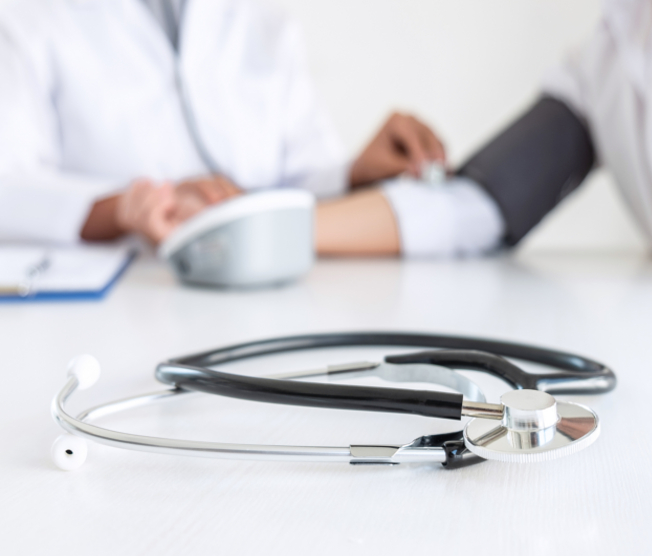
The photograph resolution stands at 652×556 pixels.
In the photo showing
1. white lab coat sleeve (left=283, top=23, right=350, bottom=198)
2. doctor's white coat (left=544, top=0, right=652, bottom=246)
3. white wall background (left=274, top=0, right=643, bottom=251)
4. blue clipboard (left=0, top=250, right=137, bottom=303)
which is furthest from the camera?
white wall background (left=274, top=0, right=643, bottom=251)

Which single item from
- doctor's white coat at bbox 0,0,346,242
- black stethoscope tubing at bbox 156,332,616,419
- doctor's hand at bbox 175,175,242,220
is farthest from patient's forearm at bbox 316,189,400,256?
black stethoscope tubing at bbox 156,332,616,419

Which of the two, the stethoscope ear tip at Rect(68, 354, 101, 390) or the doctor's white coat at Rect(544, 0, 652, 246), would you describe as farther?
the doctor's white coat at Rect(544, 0, 652, 246)

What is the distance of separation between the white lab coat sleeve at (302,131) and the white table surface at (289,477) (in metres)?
0.74

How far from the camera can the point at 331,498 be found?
0.19m

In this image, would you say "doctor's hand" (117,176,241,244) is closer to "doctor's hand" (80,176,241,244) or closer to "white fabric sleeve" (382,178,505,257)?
"doctor's hand" (80,176,241,244)

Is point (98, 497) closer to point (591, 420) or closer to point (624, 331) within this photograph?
point (591, 420)

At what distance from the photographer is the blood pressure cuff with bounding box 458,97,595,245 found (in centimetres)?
Result: 75

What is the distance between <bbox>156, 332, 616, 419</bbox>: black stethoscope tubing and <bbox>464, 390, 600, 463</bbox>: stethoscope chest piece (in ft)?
0.04

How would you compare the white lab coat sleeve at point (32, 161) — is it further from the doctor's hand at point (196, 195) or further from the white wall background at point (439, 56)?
the white wall background at point (439, 56)

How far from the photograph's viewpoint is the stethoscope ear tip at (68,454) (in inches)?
8.1

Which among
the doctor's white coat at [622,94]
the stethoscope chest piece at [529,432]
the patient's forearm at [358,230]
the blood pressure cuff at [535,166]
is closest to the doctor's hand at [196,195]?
the patient's forearm at [358,230]

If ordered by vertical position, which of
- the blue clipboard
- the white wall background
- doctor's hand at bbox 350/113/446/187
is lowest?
the blue clipboard

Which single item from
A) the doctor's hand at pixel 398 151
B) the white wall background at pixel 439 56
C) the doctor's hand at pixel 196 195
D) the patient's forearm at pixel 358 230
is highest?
the white wall background at pixel 439 56

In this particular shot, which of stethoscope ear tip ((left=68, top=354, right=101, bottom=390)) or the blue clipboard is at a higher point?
the blue clipboard
